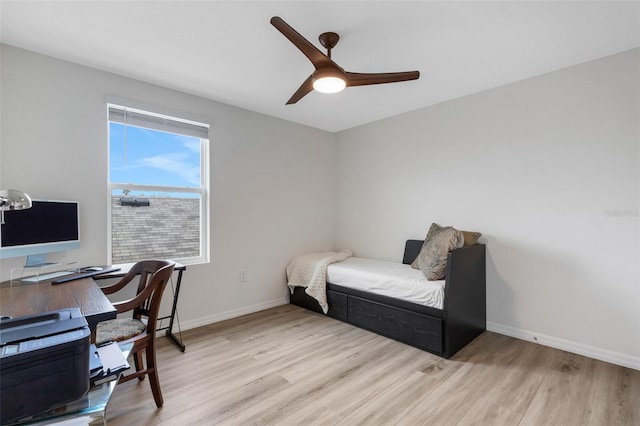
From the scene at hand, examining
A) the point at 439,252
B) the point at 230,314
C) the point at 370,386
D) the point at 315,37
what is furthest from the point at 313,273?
the point at 315,37

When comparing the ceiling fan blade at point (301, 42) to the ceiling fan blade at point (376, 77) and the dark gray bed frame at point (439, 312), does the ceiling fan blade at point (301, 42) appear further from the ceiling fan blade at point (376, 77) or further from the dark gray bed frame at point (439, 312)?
the dark gray bed frame at point (439, 312)

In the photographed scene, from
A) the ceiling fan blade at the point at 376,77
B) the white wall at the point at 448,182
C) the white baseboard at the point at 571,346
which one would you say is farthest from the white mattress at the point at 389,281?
the ceiling fan blade at the point at 376,77

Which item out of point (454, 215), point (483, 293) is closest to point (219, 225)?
point (454, 215)

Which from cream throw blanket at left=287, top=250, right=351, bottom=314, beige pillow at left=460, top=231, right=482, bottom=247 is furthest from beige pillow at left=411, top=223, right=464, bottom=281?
cream throw blanket at left=287, top=250, right=351, bottom=314

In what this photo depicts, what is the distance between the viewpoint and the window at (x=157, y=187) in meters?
2.75

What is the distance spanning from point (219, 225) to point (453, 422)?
8.64 ft

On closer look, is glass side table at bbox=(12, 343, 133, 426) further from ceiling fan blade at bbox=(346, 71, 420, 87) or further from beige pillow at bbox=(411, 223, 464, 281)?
beige pillow at bbox=(411, 223, 464, 281)

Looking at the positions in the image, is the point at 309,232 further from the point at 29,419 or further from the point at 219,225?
the point at 29,419

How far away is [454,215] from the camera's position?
10.8ft

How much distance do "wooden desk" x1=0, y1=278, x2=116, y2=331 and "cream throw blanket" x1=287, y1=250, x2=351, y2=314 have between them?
212 cm

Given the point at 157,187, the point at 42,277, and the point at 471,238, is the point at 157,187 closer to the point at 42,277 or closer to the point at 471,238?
the point at 42,277

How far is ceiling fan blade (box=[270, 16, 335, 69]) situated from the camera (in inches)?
64.4

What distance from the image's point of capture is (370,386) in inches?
81.6

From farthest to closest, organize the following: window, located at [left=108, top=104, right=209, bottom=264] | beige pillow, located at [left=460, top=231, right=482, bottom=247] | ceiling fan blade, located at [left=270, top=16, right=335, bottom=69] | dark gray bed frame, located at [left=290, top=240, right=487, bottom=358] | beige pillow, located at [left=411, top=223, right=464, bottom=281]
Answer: beige pillow, located at [left=460, top=231, right=482, bottom=247]
window, located at [left=108, top=104, right=209, bottom=264]
beige pillow, located at [left=411, top=223, right=464, bottom=281]
dark gray bed frame, located at [left=290, top=240, right=487, bottom=358]
ceiling fan blade, located at [left=270, top=16, right=335, bottom=69]
